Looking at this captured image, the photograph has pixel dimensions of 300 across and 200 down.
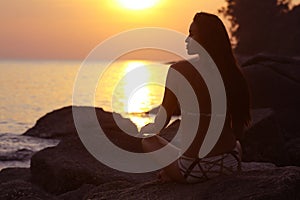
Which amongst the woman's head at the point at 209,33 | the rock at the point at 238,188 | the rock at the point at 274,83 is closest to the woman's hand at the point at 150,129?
the rock at the point at 238,188

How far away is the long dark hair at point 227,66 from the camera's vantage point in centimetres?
578

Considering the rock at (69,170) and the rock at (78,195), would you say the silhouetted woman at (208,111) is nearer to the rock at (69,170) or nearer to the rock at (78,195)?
the rock at (78,195)

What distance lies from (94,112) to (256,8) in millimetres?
35317

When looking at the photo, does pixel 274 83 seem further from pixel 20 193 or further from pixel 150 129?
pixel 150 129

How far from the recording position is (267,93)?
19.4 m

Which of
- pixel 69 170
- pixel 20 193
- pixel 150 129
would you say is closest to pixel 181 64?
pixel 150 129

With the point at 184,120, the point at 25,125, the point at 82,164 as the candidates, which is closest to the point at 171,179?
the point at 184,120

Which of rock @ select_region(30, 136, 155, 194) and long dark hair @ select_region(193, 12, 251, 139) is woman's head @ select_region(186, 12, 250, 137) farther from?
rock @ select_region(30, 136, 155, 194)

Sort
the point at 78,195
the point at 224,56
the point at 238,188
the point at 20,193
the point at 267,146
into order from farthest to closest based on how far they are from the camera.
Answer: the point at 267,146 → the point at 78,195 → the point at 20,193 → the point at 224,56 → the point at 238,188

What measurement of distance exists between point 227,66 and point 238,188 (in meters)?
1.32

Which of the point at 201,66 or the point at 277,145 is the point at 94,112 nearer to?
the point at 277,145

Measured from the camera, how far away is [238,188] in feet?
18.6

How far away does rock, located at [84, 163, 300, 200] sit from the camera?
5.52m

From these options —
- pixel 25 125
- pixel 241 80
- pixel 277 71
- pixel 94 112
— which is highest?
pixel 241 80
